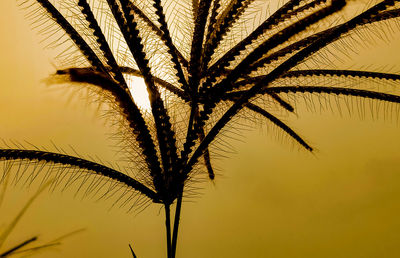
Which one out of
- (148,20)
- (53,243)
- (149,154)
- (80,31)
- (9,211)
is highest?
(148,20)

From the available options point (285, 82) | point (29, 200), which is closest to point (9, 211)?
point (29, 200)

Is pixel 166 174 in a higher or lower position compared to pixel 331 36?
lower

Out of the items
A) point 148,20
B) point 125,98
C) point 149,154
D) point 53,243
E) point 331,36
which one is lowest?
point 53,243

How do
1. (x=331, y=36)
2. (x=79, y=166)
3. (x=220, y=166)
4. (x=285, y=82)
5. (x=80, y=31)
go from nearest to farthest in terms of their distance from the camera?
(x=331, y=36), (x=79, y=166), (x=80, y=31), (x=285, y=82), (x=220, y=166)

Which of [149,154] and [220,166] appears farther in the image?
[220,166]

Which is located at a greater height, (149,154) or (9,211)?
(149,154)

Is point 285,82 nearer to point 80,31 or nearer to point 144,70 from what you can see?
point 144,70

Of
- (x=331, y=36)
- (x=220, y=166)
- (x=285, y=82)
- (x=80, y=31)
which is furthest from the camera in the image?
(x=220, y=166)

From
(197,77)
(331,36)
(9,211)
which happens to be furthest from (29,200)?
(331,36)

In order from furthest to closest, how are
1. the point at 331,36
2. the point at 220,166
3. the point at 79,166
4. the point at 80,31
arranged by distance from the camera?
the point at 220,166 → the point at 80,31 → the point at 79,166 → the point at 331,36

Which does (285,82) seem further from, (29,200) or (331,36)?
(29,200)
